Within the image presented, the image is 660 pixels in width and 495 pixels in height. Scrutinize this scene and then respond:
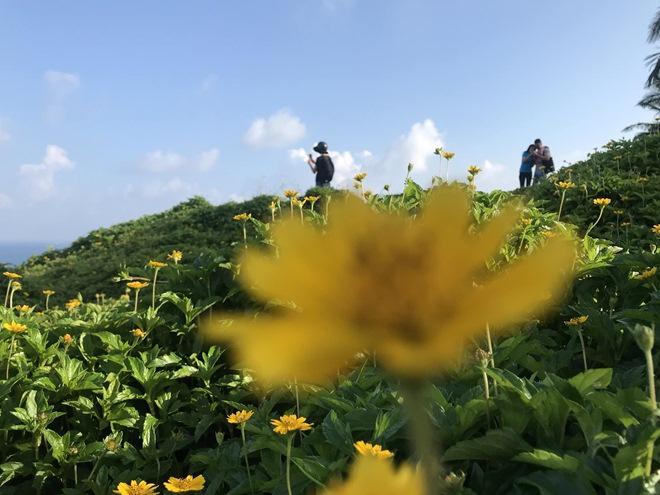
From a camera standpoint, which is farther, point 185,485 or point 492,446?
point 185,485

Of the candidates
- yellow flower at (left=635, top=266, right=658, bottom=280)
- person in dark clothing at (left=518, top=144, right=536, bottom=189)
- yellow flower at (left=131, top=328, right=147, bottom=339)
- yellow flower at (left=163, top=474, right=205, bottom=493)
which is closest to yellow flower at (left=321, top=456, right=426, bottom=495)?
yellow flower at (left=163, top=474, right=205, bottom=493)

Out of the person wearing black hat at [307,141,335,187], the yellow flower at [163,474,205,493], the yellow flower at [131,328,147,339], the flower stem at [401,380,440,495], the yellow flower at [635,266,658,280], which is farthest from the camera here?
the person wearing black hat at [307,141,335,187]

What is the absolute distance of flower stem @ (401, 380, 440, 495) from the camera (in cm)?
22

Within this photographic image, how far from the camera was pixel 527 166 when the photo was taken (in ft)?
40.0

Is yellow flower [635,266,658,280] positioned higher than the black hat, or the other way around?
the black hat

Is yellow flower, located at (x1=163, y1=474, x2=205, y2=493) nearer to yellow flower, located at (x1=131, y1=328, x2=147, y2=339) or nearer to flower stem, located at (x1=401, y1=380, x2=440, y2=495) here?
yellow flower, located at (x1=131, y1=328, x2=147, y2=339)

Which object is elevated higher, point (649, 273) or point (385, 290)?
point (385, 290)

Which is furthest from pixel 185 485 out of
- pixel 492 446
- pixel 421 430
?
pixel 421 430

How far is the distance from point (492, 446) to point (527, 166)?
12.1 meters

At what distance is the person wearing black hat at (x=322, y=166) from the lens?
10667 mm

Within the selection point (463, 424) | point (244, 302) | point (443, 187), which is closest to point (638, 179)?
point (244, 302)

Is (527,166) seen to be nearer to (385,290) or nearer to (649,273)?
(649,273)

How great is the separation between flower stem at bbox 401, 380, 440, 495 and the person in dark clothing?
1271cm

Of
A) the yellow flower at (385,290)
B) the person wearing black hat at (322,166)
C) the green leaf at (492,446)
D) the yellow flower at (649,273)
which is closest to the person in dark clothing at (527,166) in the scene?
the person wearing black hat at (322,166)
